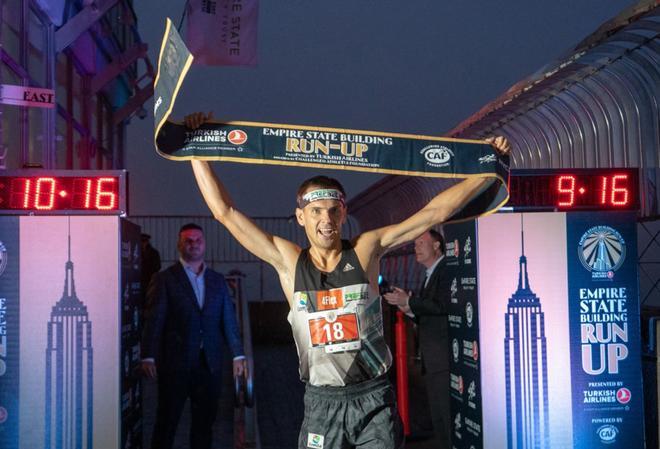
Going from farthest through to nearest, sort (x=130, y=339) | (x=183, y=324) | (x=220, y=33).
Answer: (x=220, y=33) → (x=183, y=324) → (x=130, y=339)

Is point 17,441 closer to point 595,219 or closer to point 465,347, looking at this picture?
point 465,347

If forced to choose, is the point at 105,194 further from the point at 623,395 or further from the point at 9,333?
the point at 623,395

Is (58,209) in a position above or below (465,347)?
above

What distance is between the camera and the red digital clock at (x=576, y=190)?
618 cm

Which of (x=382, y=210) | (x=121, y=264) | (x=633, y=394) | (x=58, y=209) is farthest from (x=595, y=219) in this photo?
(x=382, y=210)

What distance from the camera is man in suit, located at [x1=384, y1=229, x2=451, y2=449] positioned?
677cm

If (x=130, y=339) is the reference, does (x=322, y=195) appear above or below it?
above

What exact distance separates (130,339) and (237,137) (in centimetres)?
250

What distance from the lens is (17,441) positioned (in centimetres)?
582

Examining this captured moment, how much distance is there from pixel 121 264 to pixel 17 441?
1388mm

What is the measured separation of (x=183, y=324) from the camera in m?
6.52

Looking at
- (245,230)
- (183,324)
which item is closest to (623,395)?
(183,324)

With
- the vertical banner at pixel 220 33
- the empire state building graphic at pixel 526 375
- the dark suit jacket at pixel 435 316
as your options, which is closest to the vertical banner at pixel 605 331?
the empire state building graphic at pixel 526 375

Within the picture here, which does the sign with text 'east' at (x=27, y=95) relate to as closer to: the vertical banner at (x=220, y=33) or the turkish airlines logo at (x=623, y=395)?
the turkish airlines logo at (x=623, y=395)
